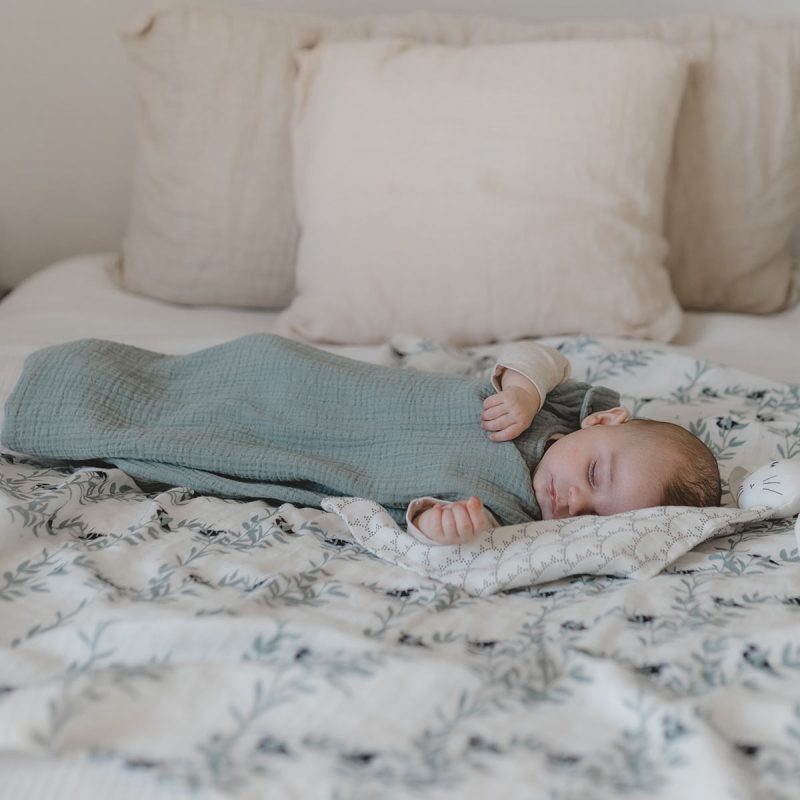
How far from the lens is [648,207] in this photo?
1.64 m

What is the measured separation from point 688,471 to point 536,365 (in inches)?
8.8

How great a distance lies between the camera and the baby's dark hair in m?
1.12

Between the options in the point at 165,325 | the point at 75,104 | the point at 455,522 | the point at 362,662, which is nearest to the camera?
the point at 362,662

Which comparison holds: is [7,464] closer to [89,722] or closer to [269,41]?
[89,722]

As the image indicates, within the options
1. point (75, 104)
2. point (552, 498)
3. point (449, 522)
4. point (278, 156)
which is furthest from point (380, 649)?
point (75, 104)

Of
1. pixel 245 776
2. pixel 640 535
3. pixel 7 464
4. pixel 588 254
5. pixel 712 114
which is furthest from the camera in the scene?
pixel 712 114

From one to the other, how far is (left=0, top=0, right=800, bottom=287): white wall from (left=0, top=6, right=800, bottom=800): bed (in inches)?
40.8

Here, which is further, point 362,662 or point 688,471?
point 688,471

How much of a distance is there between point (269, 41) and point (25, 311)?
0.61m

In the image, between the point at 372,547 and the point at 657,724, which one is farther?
the point at 372,547

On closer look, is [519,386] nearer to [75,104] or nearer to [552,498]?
[552,498]

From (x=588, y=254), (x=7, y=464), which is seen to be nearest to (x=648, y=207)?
(x=588, y=254)

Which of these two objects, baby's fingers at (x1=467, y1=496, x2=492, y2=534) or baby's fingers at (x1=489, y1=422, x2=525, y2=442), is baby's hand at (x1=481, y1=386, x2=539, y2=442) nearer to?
baby's fingers at (x1=489, y1=422, x2=525, y2=442)

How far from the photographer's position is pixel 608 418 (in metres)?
1.21
